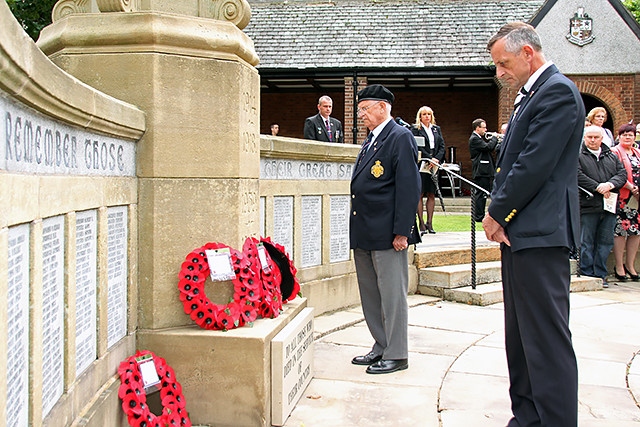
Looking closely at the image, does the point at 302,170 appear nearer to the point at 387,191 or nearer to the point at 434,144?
the point at 387,191

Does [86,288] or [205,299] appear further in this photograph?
[205,299]

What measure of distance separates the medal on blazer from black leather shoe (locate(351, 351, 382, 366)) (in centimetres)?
128

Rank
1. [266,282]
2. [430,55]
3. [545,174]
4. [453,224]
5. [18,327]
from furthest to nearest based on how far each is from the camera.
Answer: [430,55]
[453,224]
[266,282]
[545,174]
[18,327]

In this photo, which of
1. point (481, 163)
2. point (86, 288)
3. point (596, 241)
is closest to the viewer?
point (86, 288)

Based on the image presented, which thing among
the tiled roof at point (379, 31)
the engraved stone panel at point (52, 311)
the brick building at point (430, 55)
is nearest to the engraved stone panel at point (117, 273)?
the engraved stone panel at point (52, 311)

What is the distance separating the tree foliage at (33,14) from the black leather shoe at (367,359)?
1486cm

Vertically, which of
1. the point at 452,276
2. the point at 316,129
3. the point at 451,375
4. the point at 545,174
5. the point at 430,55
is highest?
the point at 430,55

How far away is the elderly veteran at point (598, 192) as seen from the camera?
8.23 meters

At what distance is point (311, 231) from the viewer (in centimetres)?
639

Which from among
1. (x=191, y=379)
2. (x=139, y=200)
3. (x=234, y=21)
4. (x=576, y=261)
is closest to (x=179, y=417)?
(x=191, y=379)

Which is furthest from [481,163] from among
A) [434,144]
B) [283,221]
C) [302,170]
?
[283,221]

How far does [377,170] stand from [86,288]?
2337 mm

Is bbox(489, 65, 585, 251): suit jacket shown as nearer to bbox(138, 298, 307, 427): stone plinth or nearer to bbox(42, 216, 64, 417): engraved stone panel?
bbox(138, 298, 307, 427): stone plinth

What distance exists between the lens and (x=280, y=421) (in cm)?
362
